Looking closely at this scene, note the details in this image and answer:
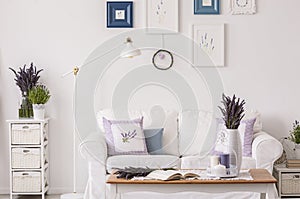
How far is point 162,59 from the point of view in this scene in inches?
234

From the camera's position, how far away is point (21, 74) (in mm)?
5793

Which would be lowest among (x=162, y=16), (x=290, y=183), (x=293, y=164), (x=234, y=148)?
(x=290, y=183)

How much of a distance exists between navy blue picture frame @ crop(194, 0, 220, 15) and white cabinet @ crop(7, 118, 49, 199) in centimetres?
191

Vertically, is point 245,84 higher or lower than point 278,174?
higher

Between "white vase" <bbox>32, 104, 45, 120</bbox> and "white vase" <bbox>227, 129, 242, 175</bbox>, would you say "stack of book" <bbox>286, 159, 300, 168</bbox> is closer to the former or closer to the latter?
"white vase" <bbox>227, 129, 242, 175</bbox>

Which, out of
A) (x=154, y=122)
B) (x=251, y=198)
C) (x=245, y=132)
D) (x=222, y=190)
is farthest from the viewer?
(x=154, y=122)

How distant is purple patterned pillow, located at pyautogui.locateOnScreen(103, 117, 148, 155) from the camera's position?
532 centimetres

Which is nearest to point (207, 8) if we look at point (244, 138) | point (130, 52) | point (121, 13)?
point (121, 13)

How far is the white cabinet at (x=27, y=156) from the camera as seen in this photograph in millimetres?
5566

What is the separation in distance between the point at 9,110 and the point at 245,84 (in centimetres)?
244

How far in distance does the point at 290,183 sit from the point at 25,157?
254cm

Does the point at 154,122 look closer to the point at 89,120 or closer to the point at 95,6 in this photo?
the point at 89,120

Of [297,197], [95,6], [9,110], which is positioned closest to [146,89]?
[95,6]

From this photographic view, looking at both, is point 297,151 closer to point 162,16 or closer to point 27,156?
point 162,16
